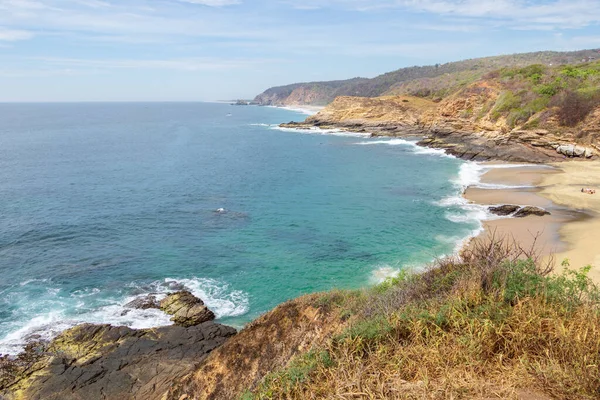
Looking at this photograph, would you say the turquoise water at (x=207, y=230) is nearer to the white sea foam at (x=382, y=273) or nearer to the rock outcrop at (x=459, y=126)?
the white sea foam at (x=382, y=273)

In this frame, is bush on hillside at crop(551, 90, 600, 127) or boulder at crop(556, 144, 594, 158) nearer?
boulder at crop(556, 144, 594, 158)

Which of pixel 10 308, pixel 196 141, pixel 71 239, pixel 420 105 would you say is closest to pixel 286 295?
pixel 10 308

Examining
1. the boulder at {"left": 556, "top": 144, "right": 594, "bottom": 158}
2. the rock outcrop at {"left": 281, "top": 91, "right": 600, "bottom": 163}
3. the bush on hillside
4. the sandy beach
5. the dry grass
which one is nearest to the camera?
the dry grass

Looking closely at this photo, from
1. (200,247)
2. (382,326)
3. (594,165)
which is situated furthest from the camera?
(594,165)

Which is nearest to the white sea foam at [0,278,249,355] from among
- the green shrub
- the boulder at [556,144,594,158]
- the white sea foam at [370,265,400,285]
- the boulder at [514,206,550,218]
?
the white sea foam at [370,265,400,285]

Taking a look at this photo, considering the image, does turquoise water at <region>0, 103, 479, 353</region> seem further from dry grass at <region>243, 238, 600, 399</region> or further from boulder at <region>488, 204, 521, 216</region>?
dry grass at <region>243, 238, 600, 399</region>

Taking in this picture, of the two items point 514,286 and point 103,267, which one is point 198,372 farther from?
point 103,267

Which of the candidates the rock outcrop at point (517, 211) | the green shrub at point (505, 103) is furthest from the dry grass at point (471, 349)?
the green shrub at point (505, 103)
